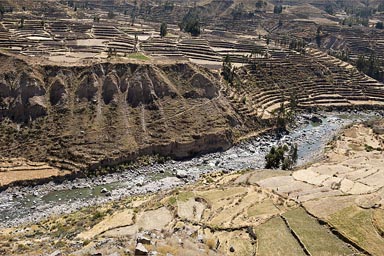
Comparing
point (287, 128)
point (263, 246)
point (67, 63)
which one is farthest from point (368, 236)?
point (67, 63)

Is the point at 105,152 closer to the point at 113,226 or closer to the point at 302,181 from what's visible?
the point at 113,226

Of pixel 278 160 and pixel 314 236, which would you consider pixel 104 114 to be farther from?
pixel 314 236

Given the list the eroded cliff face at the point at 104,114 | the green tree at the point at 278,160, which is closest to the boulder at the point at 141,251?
the eroded cliff face at the point at 104,114

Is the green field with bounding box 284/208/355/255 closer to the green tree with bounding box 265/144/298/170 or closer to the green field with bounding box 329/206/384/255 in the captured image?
the green field with bounding box 329/206/384/255

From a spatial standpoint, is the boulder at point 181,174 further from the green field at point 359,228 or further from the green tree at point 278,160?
the green field at point 359,228

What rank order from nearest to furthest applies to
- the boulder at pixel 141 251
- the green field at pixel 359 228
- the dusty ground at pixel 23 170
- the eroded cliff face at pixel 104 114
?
the boulder at pixel 141 251, the green field at pixel 359 228, the dusty ground at pixel 23 170, the eroded cliff face at pixel 104 114

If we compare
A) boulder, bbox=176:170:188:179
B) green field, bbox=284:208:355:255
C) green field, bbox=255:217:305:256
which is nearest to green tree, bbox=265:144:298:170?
boulder, bbox=176:170:188:179

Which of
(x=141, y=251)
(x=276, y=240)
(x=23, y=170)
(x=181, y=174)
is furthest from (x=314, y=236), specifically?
(x=23, y=170)
